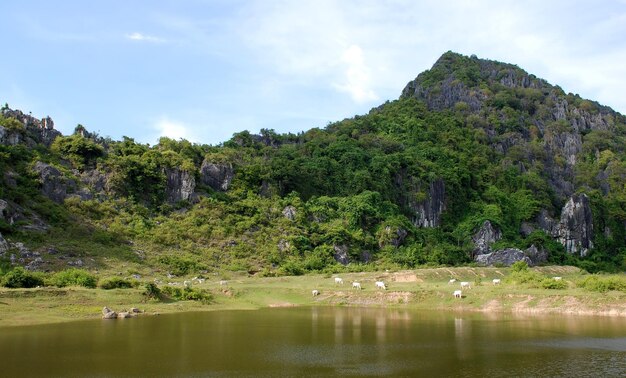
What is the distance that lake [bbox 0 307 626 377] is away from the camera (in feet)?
80.7

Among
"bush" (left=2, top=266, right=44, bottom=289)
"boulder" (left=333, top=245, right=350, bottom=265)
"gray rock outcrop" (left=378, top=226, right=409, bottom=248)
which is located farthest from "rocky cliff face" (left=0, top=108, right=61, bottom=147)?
"gray rock outcrop" (left=378, top=226, right=409, bottom=248)

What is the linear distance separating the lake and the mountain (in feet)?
103

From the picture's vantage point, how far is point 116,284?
170ft

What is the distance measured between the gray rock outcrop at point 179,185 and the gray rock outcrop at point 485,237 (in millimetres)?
53455

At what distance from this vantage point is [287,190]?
106 m

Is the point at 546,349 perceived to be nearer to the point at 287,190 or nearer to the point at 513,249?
the point at 513,249

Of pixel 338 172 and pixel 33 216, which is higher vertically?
pixel 338 172

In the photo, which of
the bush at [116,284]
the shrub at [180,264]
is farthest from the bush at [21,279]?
the shrub at [180,264]

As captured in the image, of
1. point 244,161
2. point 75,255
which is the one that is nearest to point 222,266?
point 75,255

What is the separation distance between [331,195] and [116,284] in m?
64.8

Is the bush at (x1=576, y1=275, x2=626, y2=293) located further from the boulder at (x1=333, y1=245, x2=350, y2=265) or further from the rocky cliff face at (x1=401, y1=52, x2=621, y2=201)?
the rocky cliff face at (x1=401, y1=52, x2=621, y2=201)

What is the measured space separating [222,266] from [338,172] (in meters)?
46.8

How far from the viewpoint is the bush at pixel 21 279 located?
1836 inches

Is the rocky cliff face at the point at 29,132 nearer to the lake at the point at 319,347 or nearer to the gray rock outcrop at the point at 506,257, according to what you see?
the lake at the point at 319,347
